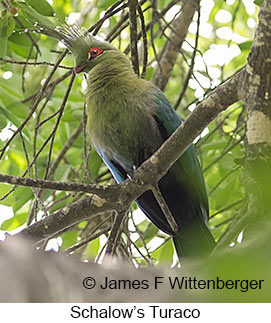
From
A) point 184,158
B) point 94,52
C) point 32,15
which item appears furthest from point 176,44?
point 32,15

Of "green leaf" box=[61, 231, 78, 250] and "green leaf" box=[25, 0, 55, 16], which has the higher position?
"green leaf" box=[25, 0, 55, 16]

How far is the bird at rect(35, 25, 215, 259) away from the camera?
2449 millimetres

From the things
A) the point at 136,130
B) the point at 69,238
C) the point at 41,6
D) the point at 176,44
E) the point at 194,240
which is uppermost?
the point at 176,44

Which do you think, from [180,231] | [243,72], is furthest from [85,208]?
[180,231]

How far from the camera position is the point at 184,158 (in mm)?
2549

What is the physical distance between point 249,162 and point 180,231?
1.06 meters

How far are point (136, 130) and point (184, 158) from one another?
28 cm

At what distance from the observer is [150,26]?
9.71 ft

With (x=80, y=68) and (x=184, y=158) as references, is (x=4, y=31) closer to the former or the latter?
(x=80, y=68)

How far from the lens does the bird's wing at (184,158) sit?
2520 millimetres

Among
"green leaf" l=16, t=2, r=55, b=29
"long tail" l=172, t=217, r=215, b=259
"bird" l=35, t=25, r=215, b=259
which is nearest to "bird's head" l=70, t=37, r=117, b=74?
"bird" l=35, t=25, r=215, b=259

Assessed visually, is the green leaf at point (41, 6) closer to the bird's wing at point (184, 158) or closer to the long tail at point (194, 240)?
the bird's wing at point (184, 158)

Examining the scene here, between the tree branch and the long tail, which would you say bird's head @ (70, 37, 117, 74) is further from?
the long tail

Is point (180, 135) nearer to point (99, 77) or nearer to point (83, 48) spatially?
point (99, 77)
